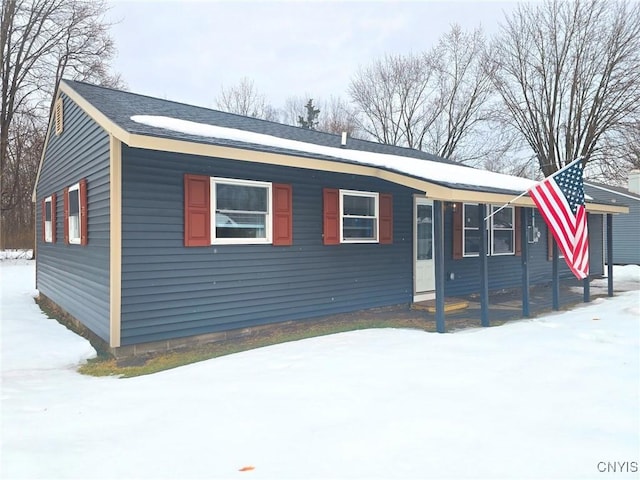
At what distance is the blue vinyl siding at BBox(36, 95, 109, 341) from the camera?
5633 millimetres

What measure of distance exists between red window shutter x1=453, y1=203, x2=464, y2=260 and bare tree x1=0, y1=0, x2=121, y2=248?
18.2 metres

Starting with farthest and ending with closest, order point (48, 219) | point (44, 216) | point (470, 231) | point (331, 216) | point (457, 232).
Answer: point (44, 216) → point (470, 231) → point (48, 219) → point (457, 232) → point (331, 216)

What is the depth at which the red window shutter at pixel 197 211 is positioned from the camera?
5.64 meters

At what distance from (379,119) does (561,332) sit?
24749 mm

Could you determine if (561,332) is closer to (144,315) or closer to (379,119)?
(144,315)

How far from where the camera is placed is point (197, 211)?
5738 millimetres

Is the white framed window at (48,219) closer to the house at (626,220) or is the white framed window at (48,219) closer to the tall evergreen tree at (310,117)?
the house at (626,220)

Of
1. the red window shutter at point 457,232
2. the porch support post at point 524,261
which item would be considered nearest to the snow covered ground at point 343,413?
the porch support post at point 524,261

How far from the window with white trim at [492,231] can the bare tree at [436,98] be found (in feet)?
53.4

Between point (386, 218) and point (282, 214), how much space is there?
2322 mm

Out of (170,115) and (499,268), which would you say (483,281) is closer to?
(499,268)

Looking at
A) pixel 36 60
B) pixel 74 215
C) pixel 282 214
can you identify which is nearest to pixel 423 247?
pixel 282 214

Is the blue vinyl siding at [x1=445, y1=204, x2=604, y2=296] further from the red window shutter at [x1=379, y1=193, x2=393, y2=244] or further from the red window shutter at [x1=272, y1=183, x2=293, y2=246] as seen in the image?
the red window shutter at [x1=272, y1=183, x2=293, y2=246]

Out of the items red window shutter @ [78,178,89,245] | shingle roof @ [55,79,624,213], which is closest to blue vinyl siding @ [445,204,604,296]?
shingle roof @ [55,79,624,213]
